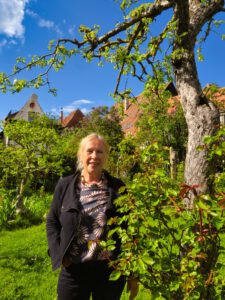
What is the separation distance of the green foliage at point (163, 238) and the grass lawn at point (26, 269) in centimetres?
260

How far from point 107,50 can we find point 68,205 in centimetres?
249

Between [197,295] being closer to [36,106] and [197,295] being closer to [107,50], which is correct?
[107,50]

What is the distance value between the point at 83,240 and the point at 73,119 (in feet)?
137

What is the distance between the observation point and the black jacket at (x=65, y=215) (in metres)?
2.81

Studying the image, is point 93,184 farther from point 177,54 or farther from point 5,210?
point 5,210

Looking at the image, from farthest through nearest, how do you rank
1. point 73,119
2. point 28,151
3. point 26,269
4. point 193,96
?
Result: point 73,119 → point 28,151 → point 26,269 → point 193,96

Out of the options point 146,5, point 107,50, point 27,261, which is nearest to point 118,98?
point 107,50

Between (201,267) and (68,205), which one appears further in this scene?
(68,205)

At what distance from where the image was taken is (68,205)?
9.52 feet

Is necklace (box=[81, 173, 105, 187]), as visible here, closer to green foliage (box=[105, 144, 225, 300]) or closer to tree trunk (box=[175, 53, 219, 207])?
green foliage (box=[105, 144, 225, 300])

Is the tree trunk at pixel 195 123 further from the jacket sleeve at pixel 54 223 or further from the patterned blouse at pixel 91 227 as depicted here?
the jacket sleeve at pixel 54 223

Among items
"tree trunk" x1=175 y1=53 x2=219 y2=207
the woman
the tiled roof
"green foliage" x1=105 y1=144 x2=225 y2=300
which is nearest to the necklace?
the woman

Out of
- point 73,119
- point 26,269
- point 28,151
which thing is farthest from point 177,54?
point 73,119

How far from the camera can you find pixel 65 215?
288 cm
